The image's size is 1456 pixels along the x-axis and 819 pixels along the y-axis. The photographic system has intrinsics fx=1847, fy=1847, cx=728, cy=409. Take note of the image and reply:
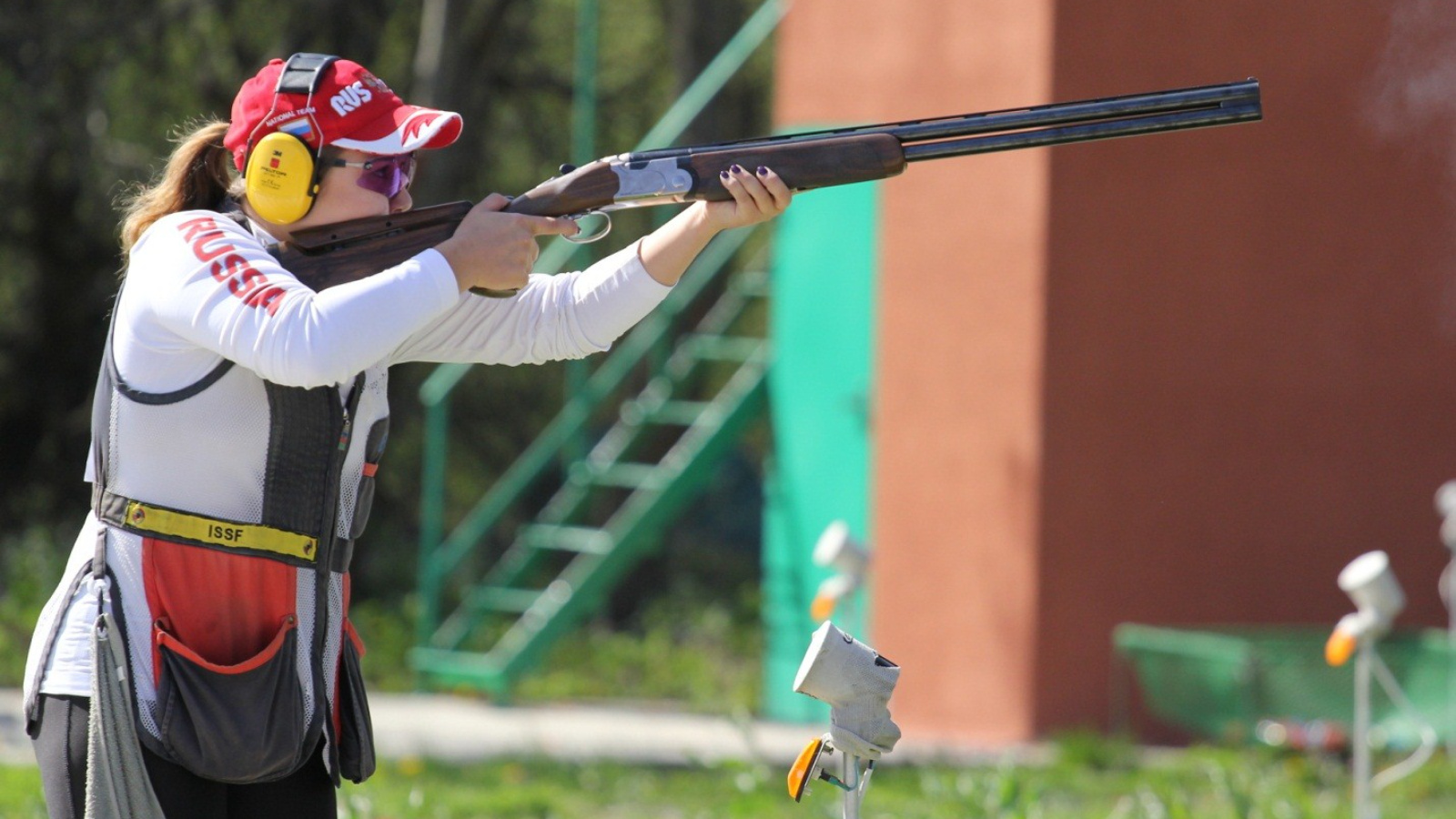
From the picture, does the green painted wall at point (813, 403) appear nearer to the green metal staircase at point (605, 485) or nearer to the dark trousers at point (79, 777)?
the green metal staircase at point (605, 485)

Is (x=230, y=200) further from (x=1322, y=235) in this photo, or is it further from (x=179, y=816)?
(x=1322, y=235)

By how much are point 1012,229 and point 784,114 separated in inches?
68.2

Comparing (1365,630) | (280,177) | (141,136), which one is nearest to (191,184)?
(280,177)

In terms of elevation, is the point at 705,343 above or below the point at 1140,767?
above

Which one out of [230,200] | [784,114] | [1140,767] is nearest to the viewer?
[230,200]

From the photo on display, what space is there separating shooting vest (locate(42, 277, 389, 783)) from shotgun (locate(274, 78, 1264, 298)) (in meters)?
0.42

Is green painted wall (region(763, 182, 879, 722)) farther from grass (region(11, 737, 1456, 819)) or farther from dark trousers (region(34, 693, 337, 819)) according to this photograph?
dark trousers (region(34, 693, 337, 819))

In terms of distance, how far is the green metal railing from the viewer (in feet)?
32.7

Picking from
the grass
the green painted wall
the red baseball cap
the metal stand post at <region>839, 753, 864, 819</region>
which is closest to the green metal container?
the grass

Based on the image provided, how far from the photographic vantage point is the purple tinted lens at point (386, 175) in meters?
3.24

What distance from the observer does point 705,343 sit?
10773mm

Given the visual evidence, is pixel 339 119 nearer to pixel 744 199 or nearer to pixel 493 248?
pixel 493 248

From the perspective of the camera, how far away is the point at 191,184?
3.27 metres

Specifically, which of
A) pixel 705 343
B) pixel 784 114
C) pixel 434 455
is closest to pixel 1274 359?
pixel 784 114
